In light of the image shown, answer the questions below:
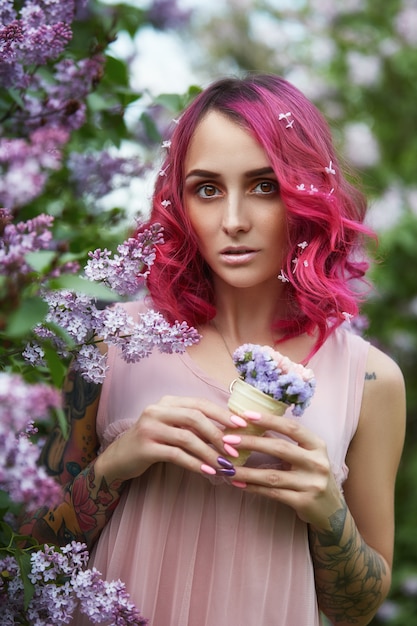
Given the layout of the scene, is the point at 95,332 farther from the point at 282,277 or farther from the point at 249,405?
the point at 282,277

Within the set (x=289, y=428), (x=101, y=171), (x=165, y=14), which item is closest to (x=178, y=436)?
(x=289, y=428)

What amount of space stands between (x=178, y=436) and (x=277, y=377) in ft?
0.63

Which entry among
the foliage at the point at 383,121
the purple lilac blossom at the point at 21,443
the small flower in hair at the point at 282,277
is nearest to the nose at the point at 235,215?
the small flower in hair at the point at 282,277

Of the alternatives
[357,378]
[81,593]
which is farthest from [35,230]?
[357,378]

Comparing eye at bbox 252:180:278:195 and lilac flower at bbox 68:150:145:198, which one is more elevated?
lilac flower at bbox 68:150:145:198

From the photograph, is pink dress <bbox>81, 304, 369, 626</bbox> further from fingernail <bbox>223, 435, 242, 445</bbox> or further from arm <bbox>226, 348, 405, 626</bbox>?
fingernail <bbox>223, 435, 242, 445</bbox>

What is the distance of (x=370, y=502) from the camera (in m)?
1.59

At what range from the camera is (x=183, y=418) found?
4.25 ft

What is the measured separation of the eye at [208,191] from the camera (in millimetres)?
1467

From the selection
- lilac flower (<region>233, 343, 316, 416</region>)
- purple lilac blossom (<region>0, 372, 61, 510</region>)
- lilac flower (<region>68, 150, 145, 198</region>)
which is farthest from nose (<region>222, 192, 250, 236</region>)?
lilac flower (<region>68, 150, 145, 198</region>)

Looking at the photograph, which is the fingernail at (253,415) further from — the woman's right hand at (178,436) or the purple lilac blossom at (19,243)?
the purple lilac blossom at (19,243)

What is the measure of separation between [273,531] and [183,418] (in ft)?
1.02

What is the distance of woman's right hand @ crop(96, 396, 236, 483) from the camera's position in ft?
4.20

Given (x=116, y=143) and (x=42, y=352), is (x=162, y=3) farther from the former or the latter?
(x=42, y=352)
